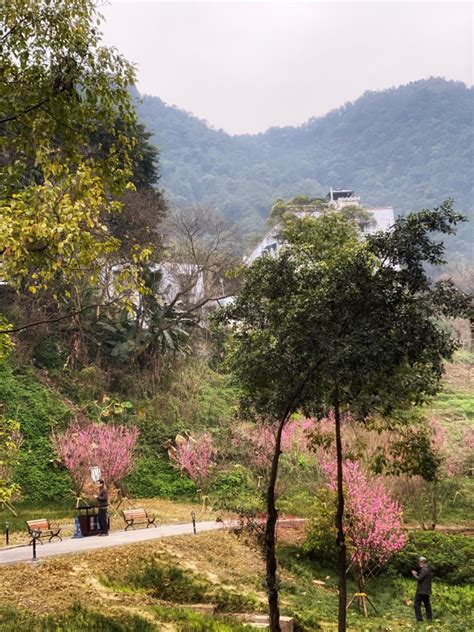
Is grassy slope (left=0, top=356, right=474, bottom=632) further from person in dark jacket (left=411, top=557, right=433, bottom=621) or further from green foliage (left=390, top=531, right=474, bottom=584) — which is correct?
green foliage (left=390, top=531, right=474, bottom=584)

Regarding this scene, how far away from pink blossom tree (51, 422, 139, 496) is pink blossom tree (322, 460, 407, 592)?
765cm

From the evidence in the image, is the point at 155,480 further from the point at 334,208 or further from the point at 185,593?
the point at 334,208

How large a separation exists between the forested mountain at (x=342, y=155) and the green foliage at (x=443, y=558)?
2288 inches

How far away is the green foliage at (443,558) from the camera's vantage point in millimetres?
15344

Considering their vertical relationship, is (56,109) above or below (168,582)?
above

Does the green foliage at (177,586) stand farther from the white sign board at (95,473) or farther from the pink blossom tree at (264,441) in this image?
the pink blossom tree at (264,441)

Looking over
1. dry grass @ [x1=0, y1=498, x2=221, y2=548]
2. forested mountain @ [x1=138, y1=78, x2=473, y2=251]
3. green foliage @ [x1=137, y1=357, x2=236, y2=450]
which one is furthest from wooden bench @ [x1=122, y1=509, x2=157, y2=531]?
forested mountain @ [x1=138, y1=78, x2=473, y2=251]

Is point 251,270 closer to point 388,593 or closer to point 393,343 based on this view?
point 393,343

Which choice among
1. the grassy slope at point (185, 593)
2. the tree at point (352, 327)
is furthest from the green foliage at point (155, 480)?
the tree at point (352, 327)

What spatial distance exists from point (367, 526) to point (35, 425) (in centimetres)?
1338

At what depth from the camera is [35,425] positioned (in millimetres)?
22344

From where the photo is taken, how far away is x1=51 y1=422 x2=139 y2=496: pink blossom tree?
62.7 ft

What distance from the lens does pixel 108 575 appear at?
38.6 feet

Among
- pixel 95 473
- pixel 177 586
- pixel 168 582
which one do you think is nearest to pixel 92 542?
pixel 168 582
